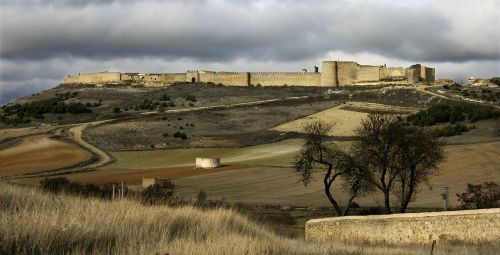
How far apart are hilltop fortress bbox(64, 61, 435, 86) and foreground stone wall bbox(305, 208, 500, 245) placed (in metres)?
91.7

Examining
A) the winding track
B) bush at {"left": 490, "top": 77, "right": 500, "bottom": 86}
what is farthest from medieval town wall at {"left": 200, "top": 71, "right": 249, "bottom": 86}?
bush at {"left": 490, "top": 77, "right": 500, "bottom": 86}

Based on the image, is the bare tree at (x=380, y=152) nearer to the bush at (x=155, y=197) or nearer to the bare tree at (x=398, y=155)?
the bare tree at (x=398, y=155)

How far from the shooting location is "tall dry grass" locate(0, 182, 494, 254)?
31.2 ft

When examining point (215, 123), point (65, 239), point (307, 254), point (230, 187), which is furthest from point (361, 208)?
point (215, 123)

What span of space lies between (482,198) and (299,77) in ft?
329

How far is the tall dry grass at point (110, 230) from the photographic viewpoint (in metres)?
9.50

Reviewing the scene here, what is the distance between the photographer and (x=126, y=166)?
2331 inches

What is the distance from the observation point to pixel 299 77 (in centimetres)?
12812

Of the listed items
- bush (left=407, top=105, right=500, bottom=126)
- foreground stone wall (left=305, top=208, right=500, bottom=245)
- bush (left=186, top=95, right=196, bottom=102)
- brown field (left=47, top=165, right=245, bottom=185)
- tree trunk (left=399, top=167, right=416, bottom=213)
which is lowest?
brown field (left=47, top=165, right=245, bottom=185)

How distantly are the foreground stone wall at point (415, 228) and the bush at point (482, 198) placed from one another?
8.52 metres

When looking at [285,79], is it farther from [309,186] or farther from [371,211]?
[371,211]

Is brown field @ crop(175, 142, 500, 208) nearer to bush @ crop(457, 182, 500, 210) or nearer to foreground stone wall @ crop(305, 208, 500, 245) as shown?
bush @ crop(457, 182, 500, 210)

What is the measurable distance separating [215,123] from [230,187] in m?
39.3

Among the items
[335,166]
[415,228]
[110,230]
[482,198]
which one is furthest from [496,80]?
[110,230]
